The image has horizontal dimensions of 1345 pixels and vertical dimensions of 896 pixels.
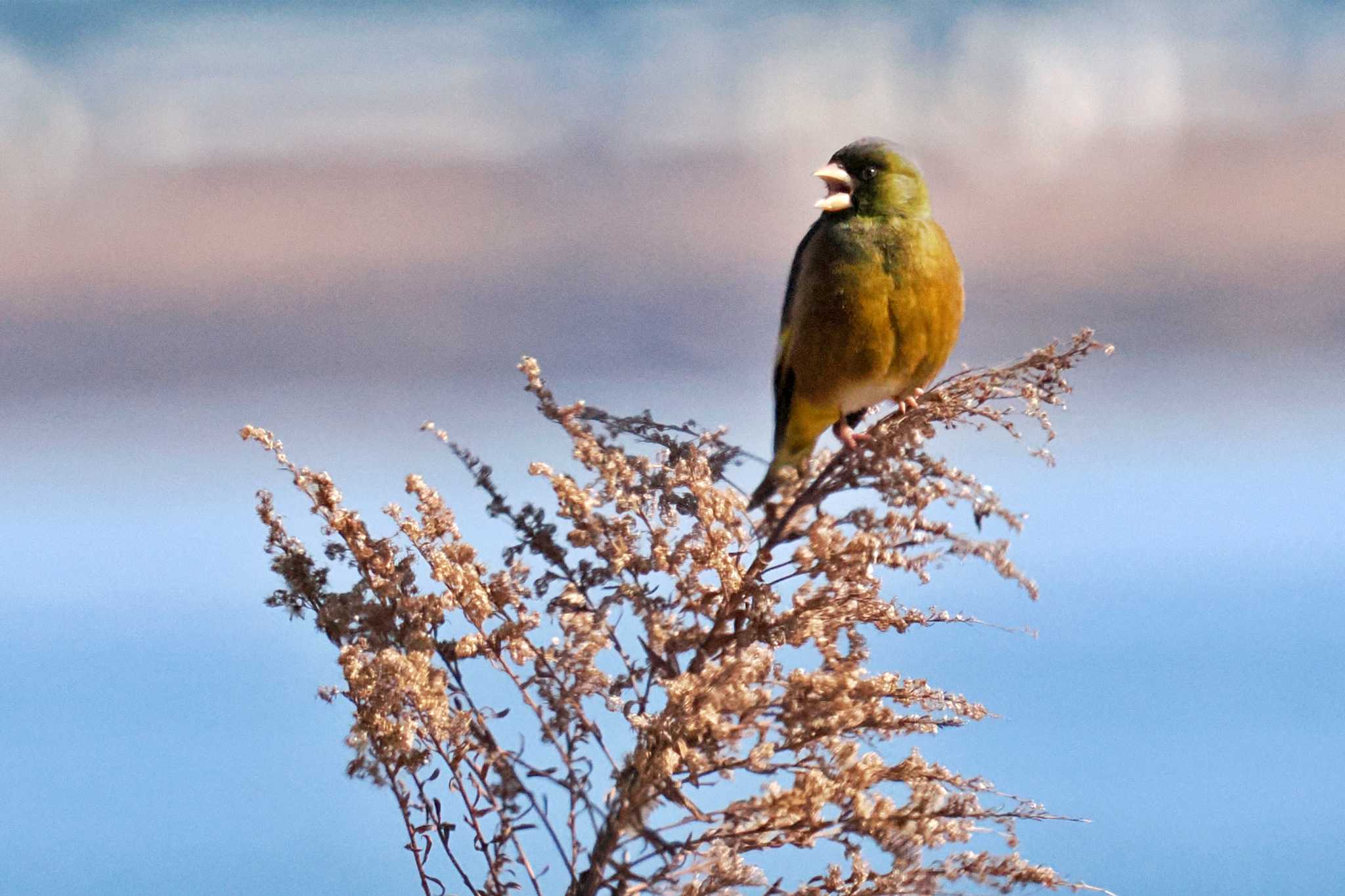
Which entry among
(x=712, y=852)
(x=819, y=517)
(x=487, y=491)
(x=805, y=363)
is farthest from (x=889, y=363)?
(x=712, y=852)

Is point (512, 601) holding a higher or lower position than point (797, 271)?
lower

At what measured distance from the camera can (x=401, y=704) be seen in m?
1.27

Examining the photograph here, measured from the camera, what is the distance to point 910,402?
1.79 meters

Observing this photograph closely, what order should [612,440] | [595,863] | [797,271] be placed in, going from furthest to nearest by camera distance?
[797,271] < [612,440] < [595,863]

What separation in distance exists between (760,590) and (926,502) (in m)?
0.21

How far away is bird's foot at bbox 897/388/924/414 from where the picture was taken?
158 cm

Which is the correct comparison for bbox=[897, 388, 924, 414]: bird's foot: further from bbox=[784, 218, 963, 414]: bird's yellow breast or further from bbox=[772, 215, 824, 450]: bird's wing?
bbox=[772, 215, 824, 450]: bird's wing

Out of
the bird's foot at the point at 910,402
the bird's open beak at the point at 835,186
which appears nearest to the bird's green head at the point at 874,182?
the bird's open beak at the point at 835,186

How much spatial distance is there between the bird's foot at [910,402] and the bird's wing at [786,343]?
190mm

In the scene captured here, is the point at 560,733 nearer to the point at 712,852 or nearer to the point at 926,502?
the point at 712,852

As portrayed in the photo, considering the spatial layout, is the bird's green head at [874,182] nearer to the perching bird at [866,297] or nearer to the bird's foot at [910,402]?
the perching bird at [866,297]

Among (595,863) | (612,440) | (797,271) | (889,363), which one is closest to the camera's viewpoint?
(595,863)

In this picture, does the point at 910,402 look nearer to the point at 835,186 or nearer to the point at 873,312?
the point at 873,312

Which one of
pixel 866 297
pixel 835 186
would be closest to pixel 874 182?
pixel 835 186
